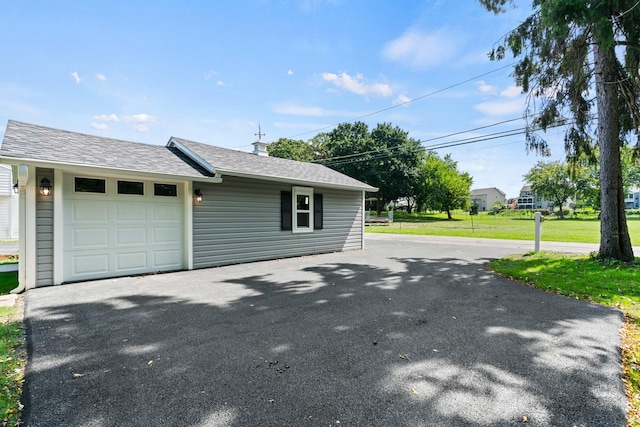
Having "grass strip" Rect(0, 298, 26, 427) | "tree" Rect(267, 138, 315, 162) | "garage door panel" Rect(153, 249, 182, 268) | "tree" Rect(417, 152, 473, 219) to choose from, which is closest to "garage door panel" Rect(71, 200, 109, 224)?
"garage door panel" Rect(153, 249, 182, 268)

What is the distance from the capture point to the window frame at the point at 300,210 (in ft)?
30.2

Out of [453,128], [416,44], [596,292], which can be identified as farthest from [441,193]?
[596,292]

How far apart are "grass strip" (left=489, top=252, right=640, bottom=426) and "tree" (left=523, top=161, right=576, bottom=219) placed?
122ft

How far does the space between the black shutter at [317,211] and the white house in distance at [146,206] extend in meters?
0.04

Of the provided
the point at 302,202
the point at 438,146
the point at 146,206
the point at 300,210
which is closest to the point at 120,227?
the point at 146,206

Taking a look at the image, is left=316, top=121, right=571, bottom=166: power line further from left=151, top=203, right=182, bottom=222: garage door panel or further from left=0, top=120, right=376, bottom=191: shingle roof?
left=151, top=203, right=182, bottom=222: garage door panel

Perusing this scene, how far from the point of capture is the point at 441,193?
35.4 meters

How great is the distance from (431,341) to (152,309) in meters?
3.82

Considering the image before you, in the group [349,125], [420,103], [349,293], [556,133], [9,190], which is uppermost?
[349,125]

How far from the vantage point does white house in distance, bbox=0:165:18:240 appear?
1417cm

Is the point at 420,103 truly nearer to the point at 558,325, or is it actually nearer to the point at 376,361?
the point at 558,325

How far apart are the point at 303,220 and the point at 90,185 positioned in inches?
224

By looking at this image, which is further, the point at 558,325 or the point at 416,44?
the point at 416,44

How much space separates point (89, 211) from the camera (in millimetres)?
5812
